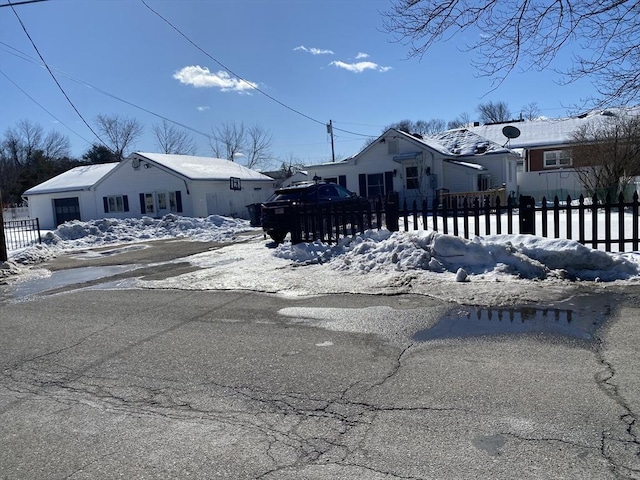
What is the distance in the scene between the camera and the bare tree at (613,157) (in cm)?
2338

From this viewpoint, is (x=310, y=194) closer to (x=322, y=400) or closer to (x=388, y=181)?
(x=322, y=400)

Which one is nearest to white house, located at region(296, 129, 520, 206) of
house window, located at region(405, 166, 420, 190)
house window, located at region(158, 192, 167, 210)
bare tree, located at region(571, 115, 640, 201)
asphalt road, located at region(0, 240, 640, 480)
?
house window, located at region(405, 166, 420, 190)

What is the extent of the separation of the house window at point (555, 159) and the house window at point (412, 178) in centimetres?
1287

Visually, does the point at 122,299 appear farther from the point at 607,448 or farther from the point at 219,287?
the point at 607,448

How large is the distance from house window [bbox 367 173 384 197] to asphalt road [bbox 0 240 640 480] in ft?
89.0

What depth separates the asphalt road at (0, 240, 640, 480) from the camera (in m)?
3.29

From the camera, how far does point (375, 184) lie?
112 ft

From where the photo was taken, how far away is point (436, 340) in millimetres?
5715

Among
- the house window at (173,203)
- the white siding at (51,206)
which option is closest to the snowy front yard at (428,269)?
the house window at (173,203)

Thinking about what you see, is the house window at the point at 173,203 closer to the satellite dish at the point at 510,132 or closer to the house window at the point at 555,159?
the satellite dish at the point at 510,132

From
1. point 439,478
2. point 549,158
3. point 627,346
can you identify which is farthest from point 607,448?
point 549,158

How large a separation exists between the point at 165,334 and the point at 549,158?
3913 cm

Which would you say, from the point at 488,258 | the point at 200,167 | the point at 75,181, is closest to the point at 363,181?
the point at 200,167

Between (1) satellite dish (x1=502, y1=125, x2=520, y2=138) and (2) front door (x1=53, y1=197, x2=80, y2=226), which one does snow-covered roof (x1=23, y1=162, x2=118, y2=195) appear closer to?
(2) front door (x1=53, y1=197, x2=80, y2=226)
